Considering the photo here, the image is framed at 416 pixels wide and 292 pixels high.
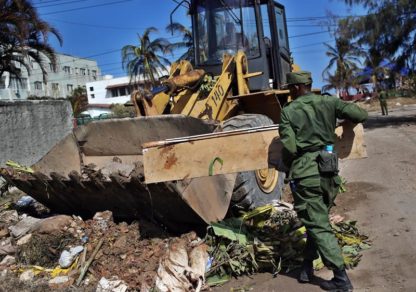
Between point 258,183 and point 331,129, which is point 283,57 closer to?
point 258,183

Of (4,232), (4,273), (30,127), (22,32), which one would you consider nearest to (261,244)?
(4,273)

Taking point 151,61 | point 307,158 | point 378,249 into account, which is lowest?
point 378,249

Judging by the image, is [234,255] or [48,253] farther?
[48,253]

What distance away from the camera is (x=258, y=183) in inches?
251

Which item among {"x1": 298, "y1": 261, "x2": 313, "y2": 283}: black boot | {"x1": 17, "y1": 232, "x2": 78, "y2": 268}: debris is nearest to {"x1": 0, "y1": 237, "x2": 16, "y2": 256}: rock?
{"x1": 17, "y1": 232, "x2": 78, "y2": 268}: debris

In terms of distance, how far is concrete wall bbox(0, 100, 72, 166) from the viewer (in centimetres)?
1049

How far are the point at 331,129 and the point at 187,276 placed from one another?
1867mm

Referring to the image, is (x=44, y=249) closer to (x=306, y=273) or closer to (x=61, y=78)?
(x=306, y=273)

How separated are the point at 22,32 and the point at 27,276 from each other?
884 cm

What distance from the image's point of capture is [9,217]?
7055 mm

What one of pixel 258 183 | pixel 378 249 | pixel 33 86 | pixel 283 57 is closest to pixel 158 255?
pixel 258 183

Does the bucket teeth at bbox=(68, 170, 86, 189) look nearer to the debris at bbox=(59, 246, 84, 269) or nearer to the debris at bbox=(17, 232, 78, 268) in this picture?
the debris at bbox=(17, 232, 78, 268)

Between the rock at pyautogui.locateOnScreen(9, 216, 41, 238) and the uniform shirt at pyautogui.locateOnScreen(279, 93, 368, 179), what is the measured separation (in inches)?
138

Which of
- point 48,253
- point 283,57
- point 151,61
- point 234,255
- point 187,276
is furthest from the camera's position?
point 151,61
